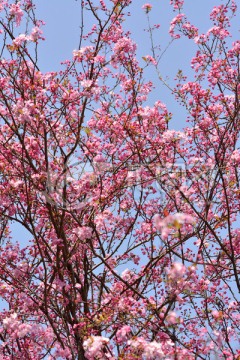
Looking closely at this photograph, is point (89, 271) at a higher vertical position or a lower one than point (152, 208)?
lower

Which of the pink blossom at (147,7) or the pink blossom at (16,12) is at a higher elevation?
the pink blossom at (147,7)

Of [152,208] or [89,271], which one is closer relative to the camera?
[89,271]

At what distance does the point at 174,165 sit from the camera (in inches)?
323

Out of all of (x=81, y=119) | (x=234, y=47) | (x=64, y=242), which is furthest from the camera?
(x=234, y=47)

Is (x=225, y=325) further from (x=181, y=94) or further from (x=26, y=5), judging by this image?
(x=26, y=5)

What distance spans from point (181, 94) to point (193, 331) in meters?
3.57

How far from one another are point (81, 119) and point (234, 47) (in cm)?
275

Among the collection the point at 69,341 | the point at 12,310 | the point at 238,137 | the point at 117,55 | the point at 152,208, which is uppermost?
the point at 117,55

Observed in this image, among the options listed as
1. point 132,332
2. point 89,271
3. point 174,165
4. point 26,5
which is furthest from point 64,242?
point 26,5

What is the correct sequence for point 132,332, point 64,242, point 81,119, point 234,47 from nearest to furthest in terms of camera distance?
point 132,332, point 64,242, point 81,119, point 234,47

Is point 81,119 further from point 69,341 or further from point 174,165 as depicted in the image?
point 69,341

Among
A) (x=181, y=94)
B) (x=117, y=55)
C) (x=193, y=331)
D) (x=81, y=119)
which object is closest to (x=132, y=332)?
(x=193, y=331)

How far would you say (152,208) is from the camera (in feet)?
29.6

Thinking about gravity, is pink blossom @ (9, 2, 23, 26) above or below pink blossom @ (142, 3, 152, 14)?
below
